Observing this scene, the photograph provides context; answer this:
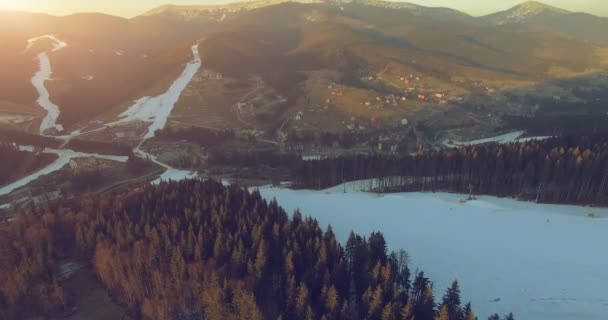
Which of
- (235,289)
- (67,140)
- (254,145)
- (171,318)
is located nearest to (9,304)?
(171,318)

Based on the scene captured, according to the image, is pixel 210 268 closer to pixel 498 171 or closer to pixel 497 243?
pixel 497 243

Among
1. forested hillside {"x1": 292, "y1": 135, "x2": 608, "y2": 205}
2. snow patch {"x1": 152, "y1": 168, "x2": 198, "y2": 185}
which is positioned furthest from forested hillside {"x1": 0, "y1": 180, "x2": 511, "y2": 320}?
snow patch {"x1": 152, "y1": 168, "x2": 198, "y2": 185}

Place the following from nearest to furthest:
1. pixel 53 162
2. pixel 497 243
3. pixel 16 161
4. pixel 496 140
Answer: pixel 497 243
pixel 16 161
pixel 53 162
pixel 496 140

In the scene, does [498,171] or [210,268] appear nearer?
[210,268]

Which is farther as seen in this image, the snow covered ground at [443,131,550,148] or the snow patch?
the snow covered ground at [443,131,550,148]

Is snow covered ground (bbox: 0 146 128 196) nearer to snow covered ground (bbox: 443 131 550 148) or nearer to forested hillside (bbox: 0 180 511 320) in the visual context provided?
forested hillside (bbox: 0 180 511 320)

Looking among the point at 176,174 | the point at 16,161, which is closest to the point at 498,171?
the point at 176,174

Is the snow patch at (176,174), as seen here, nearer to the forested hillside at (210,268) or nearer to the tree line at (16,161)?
the tree line at (16,161)

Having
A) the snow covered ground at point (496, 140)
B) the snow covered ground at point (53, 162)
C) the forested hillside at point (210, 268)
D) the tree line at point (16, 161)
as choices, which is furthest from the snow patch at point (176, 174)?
the snow covered ground at point (496, 140)
